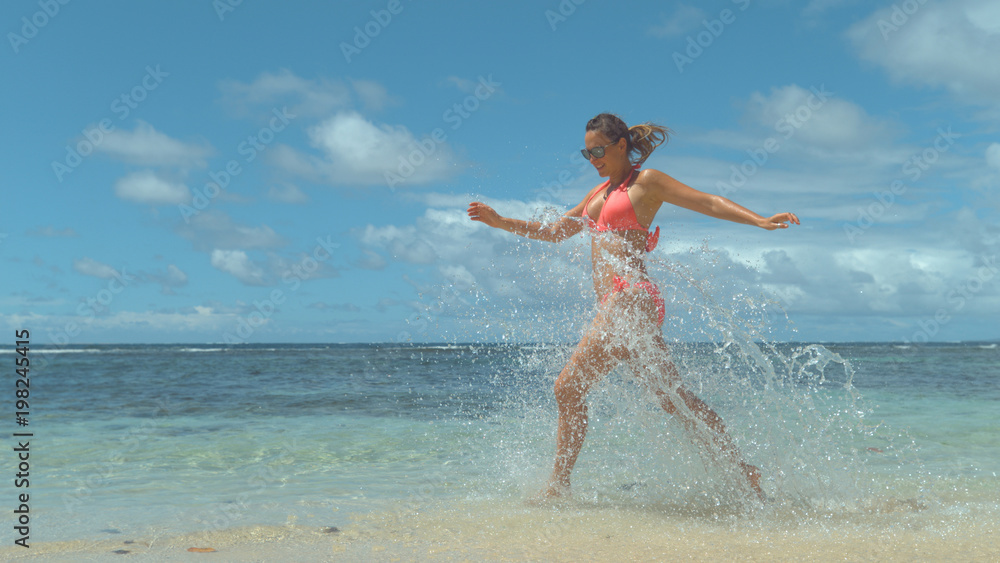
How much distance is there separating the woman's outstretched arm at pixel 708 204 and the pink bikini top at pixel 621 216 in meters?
0.17

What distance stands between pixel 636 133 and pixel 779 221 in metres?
1.09

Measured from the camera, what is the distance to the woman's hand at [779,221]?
3086 millimetres

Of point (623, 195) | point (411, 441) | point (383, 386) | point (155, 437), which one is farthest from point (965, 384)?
point (155, 437)

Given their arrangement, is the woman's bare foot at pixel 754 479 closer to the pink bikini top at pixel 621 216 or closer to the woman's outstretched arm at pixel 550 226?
the pink bikini top at pixel 621 216

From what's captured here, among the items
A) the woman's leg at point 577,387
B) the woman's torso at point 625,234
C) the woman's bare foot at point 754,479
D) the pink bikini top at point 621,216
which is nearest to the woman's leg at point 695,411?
the woman's bare foot at point 754,479

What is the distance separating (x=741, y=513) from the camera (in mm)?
3408

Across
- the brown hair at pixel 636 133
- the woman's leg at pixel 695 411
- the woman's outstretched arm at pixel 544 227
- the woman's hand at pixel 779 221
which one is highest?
the brown hair at pixel 636 133

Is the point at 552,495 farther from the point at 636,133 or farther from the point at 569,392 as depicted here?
the point at 636,133

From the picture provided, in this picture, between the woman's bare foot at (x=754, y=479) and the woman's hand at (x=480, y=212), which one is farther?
the woman's hand at (x=480, y=212)

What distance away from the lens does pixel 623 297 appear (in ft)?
11.6

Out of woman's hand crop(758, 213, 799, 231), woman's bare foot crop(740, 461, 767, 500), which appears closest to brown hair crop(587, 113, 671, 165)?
woman's hand crop(758, 213, 799, 231)

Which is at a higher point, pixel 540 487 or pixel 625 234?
pixel 625 234

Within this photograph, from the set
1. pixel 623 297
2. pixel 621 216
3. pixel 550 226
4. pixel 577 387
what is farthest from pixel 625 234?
pixel 577 387

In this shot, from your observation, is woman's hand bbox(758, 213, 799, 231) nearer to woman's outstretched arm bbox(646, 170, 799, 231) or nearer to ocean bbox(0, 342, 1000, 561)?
woman's outstretched arm bbox(646, 170, 799, 231)
